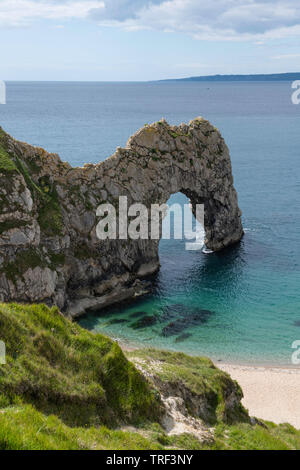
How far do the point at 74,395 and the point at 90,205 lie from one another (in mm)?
39057

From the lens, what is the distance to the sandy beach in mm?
36875

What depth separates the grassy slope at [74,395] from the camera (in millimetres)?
15172

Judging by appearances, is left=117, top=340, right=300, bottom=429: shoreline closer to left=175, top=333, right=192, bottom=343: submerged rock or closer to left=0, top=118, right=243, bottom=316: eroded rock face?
left=175, top=333, right=192, bottom=343: submerged rock

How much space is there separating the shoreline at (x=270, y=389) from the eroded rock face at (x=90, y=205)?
12.2 meters

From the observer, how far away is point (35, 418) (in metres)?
15.0

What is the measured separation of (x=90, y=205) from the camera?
182 feet

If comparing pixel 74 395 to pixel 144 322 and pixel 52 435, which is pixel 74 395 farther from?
pixel 144 322

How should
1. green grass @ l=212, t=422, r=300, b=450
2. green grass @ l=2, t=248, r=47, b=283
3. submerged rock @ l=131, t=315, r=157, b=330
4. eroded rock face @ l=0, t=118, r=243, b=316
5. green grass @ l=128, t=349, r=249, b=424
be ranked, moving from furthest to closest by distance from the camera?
1. submerged rock @ l=131, t=315, r=157, b=330
2. eroded rock face @ l=0, t=118, r=243, b=316
3. green grass @ l=2, t=248, r=47, b=283
4. green grass @ l=128, t=349, r=249, b=424
5. green grass @ l=212, t=422, r=300, b=450

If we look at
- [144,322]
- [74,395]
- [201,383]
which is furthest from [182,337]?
[74,395]

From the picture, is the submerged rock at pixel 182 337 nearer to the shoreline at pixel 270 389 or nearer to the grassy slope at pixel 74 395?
the shoreline at pixel 270 389

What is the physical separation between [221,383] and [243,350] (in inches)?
831

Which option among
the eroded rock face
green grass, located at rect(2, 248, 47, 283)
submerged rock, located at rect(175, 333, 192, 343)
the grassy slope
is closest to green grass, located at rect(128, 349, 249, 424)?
the grassy slope

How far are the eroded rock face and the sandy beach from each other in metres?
18.8

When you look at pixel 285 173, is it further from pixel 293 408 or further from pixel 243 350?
pixel 293 408
